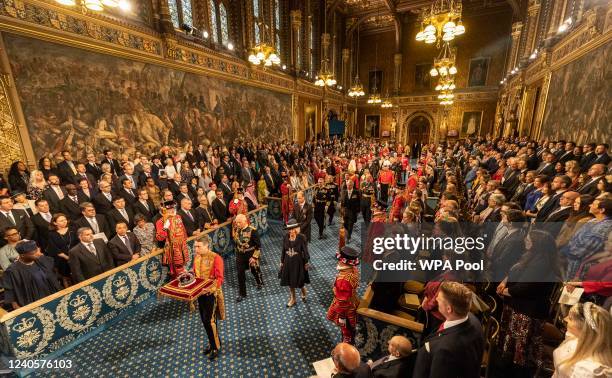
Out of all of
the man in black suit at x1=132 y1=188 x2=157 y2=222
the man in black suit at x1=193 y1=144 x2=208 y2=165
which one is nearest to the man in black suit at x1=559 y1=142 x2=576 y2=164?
the man in black suit at x1=132 y1=188 x2=157 y2=222

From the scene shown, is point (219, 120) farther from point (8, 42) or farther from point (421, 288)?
point (421, 288)

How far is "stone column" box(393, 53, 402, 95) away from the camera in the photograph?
1003 inches

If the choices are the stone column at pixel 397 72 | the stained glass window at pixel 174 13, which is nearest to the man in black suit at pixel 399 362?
the stained glass window at pixel 174 13

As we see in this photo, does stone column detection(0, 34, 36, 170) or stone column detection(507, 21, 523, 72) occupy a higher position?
stone column detection(507, 21, 523, 72)

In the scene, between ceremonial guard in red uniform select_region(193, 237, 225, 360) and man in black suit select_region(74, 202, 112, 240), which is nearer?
ceremonial guard in red uniform select_region(193, 237, 225, 360)

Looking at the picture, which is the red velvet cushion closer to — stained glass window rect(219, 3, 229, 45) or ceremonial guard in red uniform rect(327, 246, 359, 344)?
ceremonial guard in red uniform rect(327, 246, 359, 344)

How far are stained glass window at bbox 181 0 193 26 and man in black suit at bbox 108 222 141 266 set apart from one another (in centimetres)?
991

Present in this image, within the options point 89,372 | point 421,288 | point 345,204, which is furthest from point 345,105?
point 89,372

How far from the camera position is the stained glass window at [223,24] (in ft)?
41.8

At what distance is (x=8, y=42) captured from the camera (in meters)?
6.27

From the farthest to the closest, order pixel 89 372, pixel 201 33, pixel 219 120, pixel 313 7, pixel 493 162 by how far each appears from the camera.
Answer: pixel 313 7 < pixel 219 120 < pixel 201 33 < pixel 493 162 < pixel 89 372

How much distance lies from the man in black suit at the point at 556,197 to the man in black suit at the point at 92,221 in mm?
8231

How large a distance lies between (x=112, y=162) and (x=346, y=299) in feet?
26.7

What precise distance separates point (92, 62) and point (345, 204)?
8.51 m
